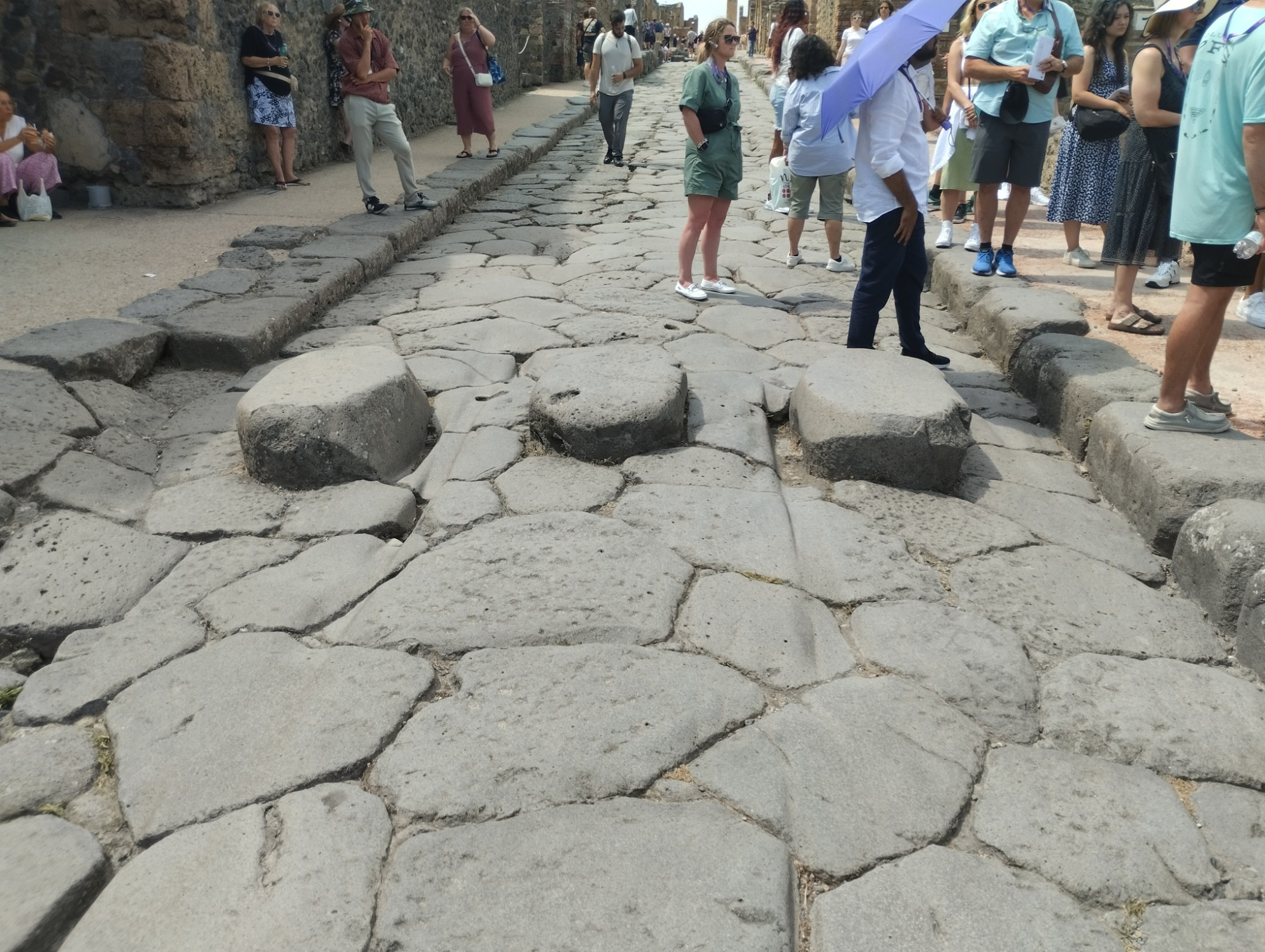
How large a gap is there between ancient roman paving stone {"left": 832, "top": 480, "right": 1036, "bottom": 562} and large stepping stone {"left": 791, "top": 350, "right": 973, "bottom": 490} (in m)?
0.06

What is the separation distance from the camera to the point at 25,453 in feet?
9.25

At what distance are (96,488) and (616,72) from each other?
7.04 metres

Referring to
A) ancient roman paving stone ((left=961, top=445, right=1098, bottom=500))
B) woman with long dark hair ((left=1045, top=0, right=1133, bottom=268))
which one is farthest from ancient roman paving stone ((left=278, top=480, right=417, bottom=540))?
woman with long dark hair ((left=1045, top=0, right=1133, bottom=268))

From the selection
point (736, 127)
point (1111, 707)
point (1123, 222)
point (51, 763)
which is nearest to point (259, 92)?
point (736, 127)

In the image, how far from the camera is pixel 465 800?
164 centimetres

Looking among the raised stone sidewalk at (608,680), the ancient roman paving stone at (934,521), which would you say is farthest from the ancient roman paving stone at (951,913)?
the ancient roman paving stone at (934,521)

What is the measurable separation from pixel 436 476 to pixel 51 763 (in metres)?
1.39

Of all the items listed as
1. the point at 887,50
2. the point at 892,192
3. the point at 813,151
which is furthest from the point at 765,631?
the point at 813,151

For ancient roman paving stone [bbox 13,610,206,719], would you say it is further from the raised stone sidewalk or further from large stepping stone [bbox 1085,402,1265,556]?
large stepping stone [bbox 1085,402,1265,556]

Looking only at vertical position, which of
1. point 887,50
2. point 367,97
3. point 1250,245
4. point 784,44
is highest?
point 784,44

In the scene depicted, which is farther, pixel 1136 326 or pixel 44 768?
pixel 1136 326

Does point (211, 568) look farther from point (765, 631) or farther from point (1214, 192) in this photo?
point (1214, 192)

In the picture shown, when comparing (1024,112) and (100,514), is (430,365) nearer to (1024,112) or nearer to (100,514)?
(100,514)

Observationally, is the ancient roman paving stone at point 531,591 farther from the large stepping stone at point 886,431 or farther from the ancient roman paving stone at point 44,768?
the large stepping stone at point 886,431
